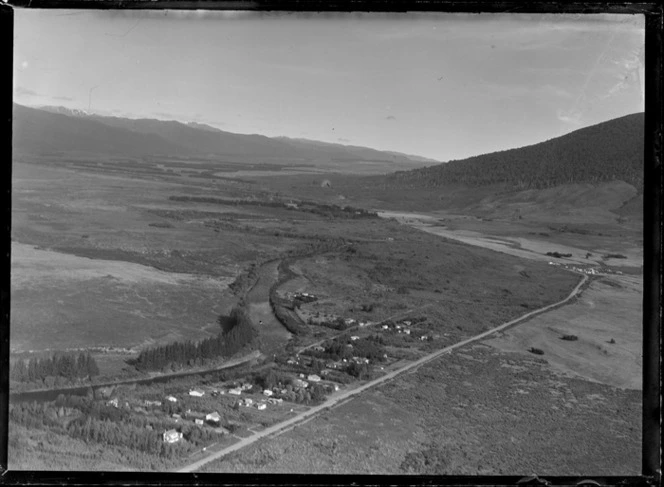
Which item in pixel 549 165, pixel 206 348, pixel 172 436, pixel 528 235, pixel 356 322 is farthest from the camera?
pixel 528 235

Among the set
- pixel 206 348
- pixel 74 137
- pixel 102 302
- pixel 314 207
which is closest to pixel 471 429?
pixel 206 348

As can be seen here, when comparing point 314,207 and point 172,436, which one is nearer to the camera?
point 172,436

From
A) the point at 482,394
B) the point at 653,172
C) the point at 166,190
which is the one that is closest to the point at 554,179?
the point at 653,172

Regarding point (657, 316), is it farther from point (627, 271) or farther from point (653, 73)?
point (653, 73)

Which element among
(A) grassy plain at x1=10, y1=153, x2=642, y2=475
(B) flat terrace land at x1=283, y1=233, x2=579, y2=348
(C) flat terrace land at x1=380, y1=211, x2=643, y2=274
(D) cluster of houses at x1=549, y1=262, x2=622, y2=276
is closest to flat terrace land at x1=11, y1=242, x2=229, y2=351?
(A) grassy plain at x1=10, y1=153, x2=642, y2=475

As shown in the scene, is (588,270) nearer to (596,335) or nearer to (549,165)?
(596,335)

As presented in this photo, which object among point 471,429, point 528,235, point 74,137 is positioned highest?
point 74,137

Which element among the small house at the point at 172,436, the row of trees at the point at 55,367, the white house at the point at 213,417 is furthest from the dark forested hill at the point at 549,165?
the row of trees at the point at 55,367

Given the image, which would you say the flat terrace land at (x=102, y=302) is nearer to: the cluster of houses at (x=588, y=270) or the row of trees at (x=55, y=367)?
the row of trees at (x=55, y=367)

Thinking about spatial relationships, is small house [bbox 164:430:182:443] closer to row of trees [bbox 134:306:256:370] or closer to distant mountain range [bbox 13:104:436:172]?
row of trees [bbox 134:306:256:370]
